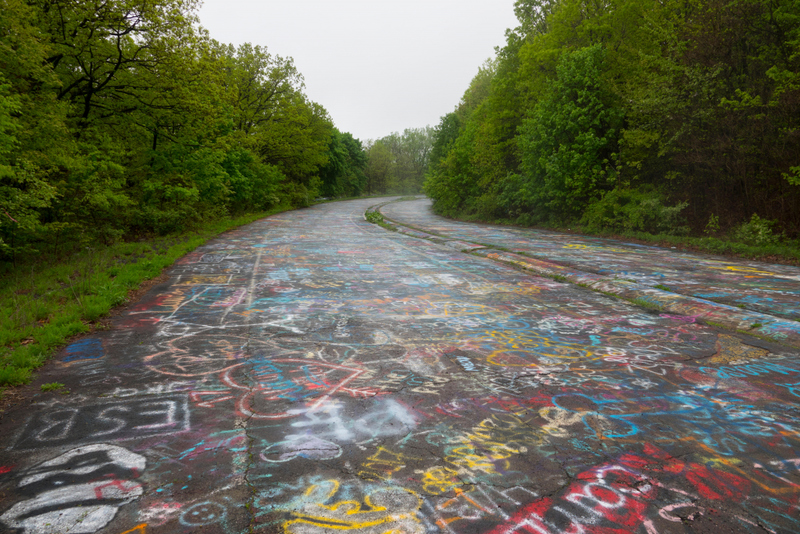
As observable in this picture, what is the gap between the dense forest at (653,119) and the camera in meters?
13.2

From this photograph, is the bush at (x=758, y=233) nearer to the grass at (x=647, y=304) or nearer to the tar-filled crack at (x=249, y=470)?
the grass at (x=647, y=304)

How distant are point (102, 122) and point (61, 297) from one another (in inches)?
402

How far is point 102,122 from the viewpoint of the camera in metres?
14.6

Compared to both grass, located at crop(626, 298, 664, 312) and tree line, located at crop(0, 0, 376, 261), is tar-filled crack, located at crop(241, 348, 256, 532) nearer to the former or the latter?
grass, located at crop(626, 298, 664, 312)

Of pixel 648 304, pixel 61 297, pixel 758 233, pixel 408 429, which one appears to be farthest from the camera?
pixel 758 233

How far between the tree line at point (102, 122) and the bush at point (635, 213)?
56.0 ft

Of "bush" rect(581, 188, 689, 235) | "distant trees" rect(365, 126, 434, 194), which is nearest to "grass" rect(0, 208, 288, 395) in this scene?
"bush" rect(581, 188, 689, 235)

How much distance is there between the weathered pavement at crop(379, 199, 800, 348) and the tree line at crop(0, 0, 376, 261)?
1158cm

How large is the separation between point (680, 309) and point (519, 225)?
18.6 meters

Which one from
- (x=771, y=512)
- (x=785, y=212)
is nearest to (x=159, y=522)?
(x=771, y=512)

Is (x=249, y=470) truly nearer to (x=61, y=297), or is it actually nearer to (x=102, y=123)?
Answer: (x=61, y=297)

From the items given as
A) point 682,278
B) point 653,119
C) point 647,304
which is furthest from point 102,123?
point 653,119

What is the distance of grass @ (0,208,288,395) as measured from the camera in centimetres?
488

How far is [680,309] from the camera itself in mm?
7176
